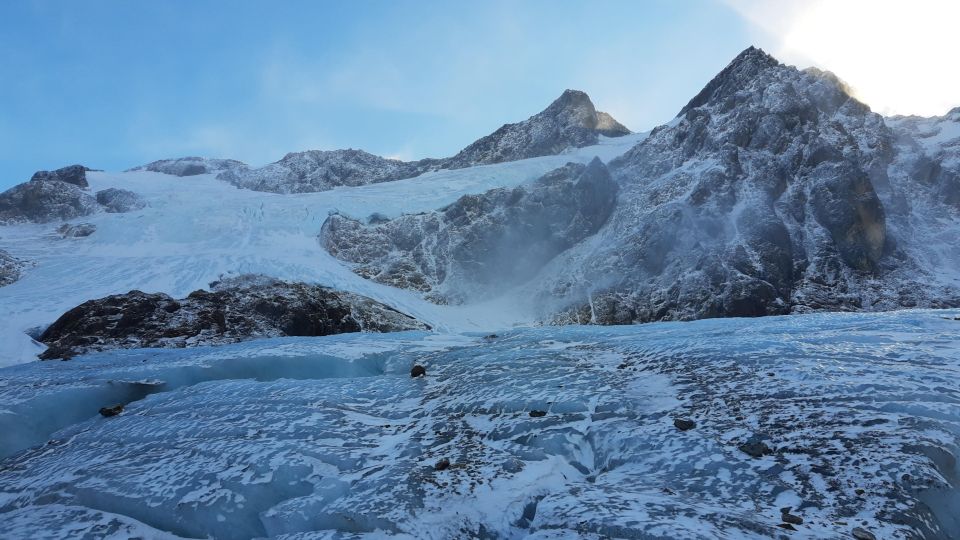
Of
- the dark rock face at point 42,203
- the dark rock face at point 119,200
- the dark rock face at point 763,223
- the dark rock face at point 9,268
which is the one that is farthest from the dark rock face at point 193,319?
the dark rock face at point 119,200

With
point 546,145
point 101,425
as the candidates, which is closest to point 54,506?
point 101,425

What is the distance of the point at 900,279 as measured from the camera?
4966 cm

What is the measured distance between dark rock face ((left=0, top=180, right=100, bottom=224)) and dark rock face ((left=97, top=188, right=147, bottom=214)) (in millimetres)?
2908

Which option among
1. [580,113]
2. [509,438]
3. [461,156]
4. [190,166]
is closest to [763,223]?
[509,438]

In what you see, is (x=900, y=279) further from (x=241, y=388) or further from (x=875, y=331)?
(x=241, y=388)

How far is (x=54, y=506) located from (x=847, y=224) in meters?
60.3

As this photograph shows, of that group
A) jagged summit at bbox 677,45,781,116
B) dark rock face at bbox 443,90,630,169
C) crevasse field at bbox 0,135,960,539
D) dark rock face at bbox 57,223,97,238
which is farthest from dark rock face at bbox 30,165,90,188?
jagged summit at bbox 677,45,781,116

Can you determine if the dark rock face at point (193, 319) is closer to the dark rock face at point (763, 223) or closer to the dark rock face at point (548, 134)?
the dark rock face at point (763, 223)

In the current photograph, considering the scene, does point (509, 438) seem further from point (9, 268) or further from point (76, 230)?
point (76, 230)

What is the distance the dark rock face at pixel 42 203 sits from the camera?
256 feet

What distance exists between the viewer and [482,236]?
6875cm

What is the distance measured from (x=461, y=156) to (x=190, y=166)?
7172 cm

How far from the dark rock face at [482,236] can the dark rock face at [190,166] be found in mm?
76895

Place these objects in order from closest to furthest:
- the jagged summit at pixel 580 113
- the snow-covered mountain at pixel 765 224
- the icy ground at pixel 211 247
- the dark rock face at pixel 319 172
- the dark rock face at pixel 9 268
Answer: the icy ground at pixel 211 247, the snow-covered mountain at pixel 765 224, the dark rock face at pixel 9 268, the jagged summit at pixel 580 113, the dark rock face at pixel 319 172
